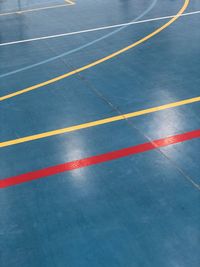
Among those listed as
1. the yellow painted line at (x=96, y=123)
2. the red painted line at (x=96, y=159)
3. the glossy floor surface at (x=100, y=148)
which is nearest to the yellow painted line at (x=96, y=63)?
the glossy floor surface at (x=100, y=148)

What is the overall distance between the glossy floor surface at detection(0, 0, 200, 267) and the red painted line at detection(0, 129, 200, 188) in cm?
2

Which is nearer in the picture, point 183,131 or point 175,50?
point 183,131

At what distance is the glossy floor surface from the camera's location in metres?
Answer: 4.80

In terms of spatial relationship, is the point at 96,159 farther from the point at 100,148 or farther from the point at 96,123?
the point at 96,123

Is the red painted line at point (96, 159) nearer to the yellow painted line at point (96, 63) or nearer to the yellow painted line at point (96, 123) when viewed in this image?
the yellow painted line at point (96, 123)

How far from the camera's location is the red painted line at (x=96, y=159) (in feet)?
19.6

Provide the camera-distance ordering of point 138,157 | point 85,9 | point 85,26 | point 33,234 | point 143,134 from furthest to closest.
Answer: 1. point 85,9
2. point 85,26
3. point 143,134
4. point 138,157
5. point 33,234

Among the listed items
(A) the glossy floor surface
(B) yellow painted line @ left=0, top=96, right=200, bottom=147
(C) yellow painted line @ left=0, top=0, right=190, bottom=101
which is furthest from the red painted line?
(C) yellow painted line @ left=0, top=0, right=190, bottom=101

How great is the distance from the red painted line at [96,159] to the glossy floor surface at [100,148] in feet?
0.06

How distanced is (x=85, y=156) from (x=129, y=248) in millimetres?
2072

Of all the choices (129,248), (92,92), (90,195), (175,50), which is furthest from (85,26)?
(129,248)

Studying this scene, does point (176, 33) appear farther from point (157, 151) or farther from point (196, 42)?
point (157, 151)

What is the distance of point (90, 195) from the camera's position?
Result: 5.54m

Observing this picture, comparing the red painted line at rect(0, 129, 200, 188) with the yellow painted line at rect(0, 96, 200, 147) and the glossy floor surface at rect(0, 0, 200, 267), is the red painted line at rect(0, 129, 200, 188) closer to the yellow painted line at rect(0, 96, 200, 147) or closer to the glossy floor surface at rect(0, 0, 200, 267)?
the glossy floor surface at rect(0, 0, 200, 267)
